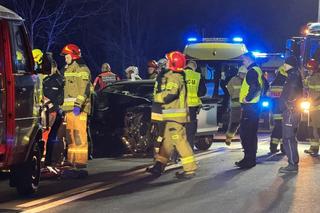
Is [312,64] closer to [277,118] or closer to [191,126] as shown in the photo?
[277,118]

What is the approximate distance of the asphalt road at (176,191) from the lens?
6812mm

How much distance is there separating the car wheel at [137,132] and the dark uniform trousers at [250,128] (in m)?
1.86

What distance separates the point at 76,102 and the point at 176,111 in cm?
146

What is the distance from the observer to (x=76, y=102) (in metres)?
8.76

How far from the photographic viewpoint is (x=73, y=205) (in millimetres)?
6922

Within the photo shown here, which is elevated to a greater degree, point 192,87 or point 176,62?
point 176,62

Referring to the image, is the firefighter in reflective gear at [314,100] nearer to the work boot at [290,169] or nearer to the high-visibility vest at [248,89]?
the high-visibility vest at [248,89]

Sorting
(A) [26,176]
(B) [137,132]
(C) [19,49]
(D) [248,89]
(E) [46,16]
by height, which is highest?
(E) [46,16]

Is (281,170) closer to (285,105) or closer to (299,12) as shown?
(285,105)

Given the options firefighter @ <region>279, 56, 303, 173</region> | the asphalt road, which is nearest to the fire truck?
the asphalt road

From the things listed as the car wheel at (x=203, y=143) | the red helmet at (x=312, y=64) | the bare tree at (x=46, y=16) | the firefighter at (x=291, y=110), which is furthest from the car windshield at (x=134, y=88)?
the bare tree at (x=46, y=16)

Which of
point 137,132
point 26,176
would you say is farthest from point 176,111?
point 26,176

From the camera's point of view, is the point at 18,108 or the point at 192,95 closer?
the point at 18,108

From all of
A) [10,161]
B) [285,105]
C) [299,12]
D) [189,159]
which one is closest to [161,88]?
[189,159]
